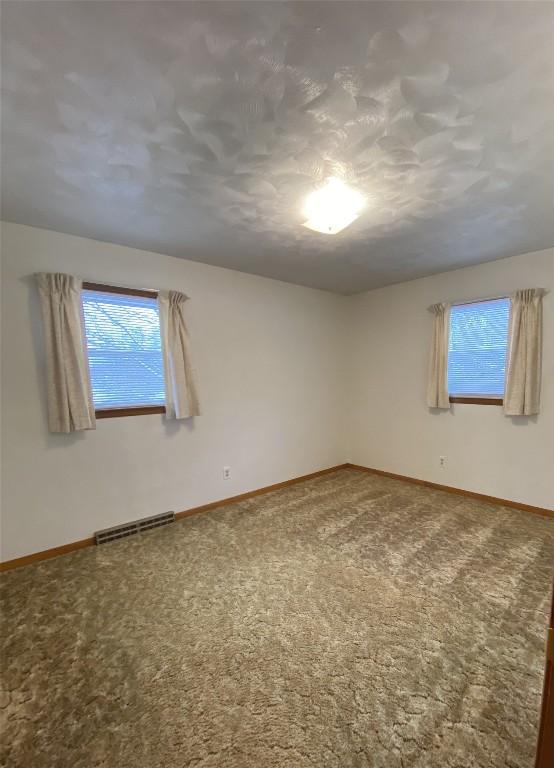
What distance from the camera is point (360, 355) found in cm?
470

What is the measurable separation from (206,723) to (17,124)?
2.65 metres

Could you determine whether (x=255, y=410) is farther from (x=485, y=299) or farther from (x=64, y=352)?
(x=485, y=299)

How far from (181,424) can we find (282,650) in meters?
2.10

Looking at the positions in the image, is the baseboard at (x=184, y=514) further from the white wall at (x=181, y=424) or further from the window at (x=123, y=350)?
the window at (x=123, y=350)

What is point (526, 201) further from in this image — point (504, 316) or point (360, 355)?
point (360, 355)

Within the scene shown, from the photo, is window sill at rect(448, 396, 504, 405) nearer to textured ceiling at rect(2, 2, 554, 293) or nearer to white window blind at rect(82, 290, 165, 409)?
textured ceiling at rect(2, 2, 554, 293)

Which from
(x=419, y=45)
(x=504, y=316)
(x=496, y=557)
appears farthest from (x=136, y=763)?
(x=504, y=316)

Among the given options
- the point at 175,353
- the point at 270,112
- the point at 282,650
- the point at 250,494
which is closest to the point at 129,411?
the point at 175,353

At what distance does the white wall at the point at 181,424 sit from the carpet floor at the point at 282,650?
1.35 feet

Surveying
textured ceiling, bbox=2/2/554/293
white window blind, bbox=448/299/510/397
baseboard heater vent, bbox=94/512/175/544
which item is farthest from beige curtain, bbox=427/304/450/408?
baseboard heater vent, bbox=94/512/175/544

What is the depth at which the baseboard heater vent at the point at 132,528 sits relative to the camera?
107 inches

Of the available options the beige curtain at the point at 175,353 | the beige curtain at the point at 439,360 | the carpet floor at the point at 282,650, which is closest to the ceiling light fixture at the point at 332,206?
the beige curtain at the point at 175,353

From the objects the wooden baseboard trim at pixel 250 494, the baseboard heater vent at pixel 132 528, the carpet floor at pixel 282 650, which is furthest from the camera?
the wooden baseboard trim at pixel 250 494

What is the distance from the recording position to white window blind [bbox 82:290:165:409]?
2.72m
